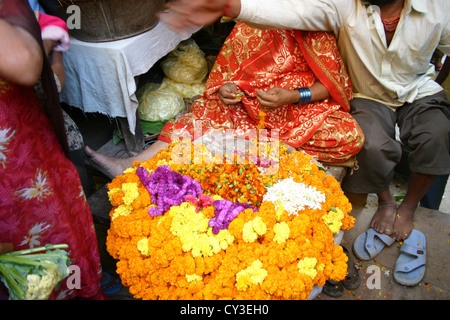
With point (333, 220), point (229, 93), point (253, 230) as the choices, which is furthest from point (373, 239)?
point (229, 93)

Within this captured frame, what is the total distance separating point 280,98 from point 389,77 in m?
0.92

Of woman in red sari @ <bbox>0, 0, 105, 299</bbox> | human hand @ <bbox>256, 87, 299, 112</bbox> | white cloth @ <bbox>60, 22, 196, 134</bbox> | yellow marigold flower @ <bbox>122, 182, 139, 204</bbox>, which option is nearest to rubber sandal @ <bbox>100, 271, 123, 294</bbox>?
woman in red sari @ <bbox>0, 0, 105, 299</bbox>

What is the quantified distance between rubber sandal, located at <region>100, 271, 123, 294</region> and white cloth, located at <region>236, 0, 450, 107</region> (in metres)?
2.01

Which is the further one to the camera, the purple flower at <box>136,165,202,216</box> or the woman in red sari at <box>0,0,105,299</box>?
the purple flower at <box>136,165,202,216</box>

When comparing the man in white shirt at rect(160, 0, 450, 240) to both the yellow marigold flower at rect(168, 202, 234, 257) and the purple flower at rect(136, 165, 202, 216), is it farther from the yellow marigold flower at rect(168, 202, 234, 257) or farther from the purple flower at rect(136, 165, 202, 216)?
the yellow marigold flower at rect(168, 202, 234, 257)

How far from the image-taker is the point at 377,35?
236 cm

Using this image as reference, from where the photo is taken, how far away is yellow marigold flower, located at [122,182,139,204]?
1774mm

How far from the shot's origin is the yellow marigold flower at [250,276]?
1.40 meters

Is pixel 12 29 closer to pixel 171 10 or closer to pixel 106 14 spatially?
pixel 171 10

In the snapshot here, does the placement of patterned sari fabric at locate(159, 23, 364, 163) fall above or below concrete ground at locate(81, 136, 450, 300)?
above

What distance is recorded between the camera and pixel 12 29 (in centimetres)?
109

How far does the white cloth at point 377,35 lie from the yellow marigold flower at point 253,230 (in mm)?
1284

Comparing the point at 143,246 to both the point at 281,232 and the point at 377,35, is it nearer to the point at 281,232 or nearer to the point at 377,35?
the point at 281,232

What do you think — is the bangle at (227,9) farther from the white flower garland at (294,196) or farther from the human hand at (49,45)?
the white flower garland at (294,196)
